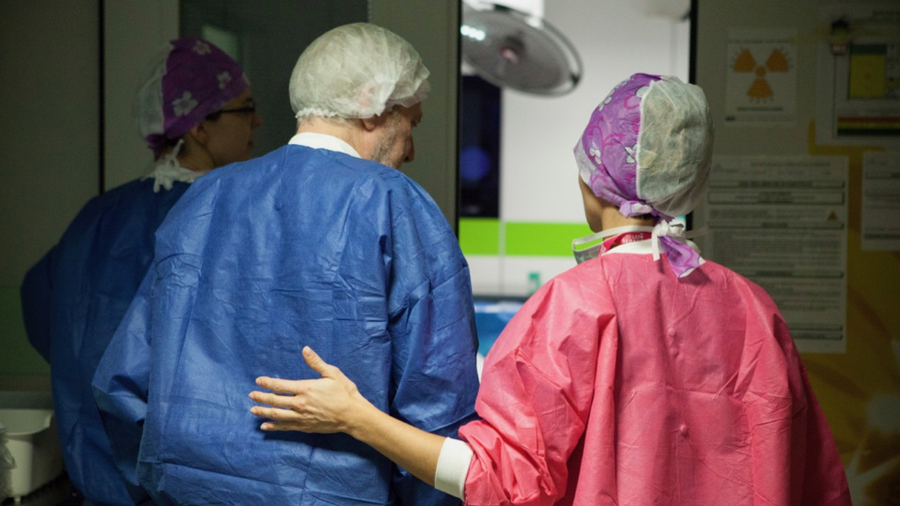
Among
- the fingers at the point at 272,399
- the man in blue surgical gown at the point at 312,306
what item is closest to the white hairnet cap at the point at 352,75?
the man in blue surgical gown at the point at 312,306

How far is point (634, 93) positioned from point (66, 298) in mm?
1304

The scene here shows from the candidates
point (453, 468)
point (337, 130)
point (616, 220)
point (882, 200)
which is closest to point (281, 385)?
point (453, 468)

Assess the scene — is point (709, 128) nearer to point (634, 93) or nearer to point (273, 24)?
point (634, 93)

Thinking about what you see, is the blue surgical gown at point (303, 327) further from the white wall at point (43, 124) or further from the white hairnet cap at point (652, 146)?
the white wall at point (43, 124)

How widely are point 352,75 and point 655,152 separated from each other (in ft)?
1.55

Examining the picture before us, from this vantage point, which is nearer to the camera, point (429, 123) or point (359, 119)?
point (359, 119)

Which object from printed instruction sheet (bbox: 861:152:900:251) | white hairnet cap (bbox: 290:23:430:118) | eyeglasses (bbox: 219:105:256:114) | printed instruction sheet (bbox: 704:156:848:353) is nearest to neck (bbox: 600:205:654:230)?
white hairnet cap (bbox: 290:23:430:118)

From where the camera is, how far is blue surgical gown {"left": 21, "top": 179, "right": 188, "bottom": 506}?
1.81m

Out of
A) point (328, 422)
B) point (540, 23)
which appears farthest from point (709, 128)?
point (540, 23)

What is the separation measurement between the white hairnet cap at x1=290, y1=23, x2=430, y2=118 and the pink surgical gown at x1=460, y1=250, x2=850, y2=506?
1.34ft

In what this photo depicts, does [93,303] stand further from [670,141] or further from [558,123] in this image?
[558,123]

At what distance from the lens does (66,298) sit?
6.14ft

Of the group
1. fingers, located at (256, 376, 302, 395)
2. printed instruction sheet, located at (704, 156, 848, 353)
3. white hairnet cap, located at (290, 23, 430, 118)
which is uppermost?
white hairnet cap, located at (290, 23, 430, 118)

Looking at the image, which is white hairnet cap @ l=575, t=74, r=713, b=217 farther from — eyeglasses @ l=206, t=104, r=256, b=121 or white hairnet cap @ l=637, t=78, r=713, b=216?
eyeglasses @ l=206, t=104, r=256, b=121
